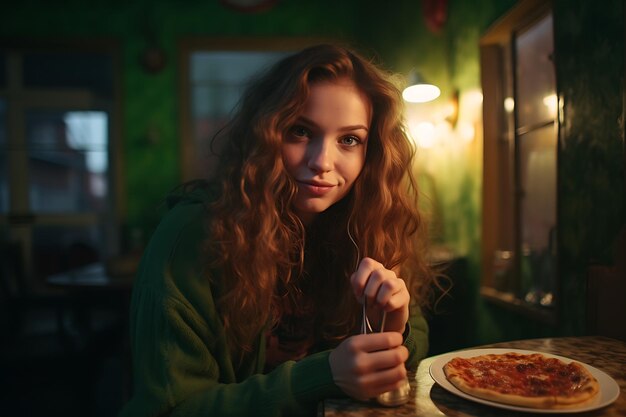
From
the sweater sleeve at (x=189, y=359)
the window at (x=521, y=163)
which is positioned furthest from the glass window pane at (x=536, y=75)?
the sweater sleeve at (x=189, y=359)

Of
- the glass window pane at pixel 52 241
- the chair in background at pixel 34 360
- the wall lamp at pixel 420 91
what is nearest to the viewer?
the chair in background at pixel 34 360

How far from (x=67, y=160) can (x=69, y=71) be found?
3.05 ft

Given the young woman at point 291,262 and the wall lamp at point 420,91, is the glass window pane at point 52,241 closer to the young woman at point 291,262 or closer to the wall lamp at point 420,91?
the wall lamp at point 420,91

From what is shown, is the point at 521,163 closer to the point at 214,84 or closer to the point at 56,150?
the point at 214,84

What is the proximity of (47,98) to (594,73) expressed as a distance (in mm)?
5031

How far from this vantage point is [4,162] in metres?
5.02

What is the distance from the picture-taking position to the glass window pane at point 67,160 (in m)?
5.06

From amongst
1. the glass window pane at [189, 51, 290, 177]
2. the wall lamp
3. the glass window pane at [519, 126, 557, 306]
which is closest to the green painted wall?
the glass window pane at [519, 126, 557, 306]

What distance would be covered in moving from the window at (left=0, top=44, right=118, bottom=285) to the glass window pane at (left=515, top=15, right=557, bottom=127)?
13.4ft

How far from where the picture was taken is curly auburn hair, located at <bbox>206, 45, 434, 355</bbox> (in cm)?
105

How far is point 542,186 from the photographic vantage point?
225 centimetres

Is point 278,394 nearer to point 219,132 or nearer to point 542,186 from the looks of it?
point 219,132

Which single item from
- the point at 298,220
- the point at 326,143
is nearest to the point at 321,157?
the point at 326,143

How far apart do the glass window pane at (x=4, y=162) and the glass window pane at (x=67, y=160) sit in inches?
8.3
